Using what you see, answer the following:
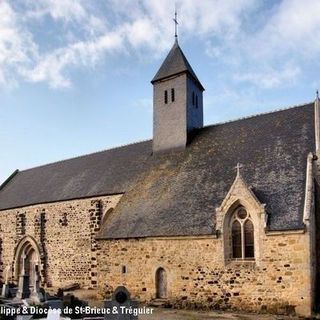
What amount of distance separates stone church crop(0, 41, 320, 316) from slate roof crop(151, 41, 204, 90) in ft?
0.28

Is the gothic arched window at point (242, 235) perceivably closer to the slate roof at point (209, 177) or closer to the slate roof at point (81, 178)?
the slate roof at point (209, 177)

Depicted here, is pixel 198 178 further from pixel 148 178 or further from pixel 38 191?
pixel 38 191

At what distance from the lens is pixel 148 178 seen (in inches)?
854

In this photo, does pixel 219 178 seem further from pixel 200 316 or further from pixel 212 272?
pixel 200 316

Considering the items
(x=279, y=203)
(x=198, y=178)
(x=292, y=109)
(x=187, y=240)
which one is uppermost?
(x=292, y=109)

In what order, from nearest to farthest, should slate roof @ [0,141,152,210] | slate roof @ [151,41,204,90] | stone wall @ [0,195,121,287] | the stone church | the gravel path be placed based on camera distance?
the gravel path < the stone church < stone wall @ [0,195,121,287] < slate roof @ [151,41,204,90] < slate roof @ [0,141,152,210]

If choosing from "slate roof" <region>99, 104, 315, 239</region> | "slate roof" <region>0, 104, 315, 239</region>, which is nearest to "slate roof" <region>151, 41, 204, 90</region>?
"slate roof" <region>0, 104, 315, 239</region>

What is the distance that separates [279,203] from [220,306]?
4.46 metres

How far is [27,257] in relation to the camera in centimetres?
2805

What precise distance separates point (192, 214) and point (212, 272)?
2.56 metres

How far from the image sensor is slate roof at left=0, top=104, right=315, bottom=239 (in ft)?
53.2

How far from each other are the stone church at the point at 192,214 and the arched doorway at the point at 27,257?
9cm

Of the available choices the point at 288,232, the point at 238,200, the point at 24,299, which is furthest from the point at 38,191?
the point at 288,232

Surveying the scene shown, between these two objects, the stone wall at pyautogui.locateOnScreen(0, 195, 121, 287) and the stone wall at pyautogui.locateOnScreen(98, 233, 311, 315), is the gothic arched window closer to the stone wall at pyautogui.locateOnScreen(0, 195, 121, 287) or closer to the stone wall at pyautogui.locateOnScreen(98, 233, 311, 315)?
the stone wall at pyautogui.locateOnScreen(98, 233, 311, 315)
